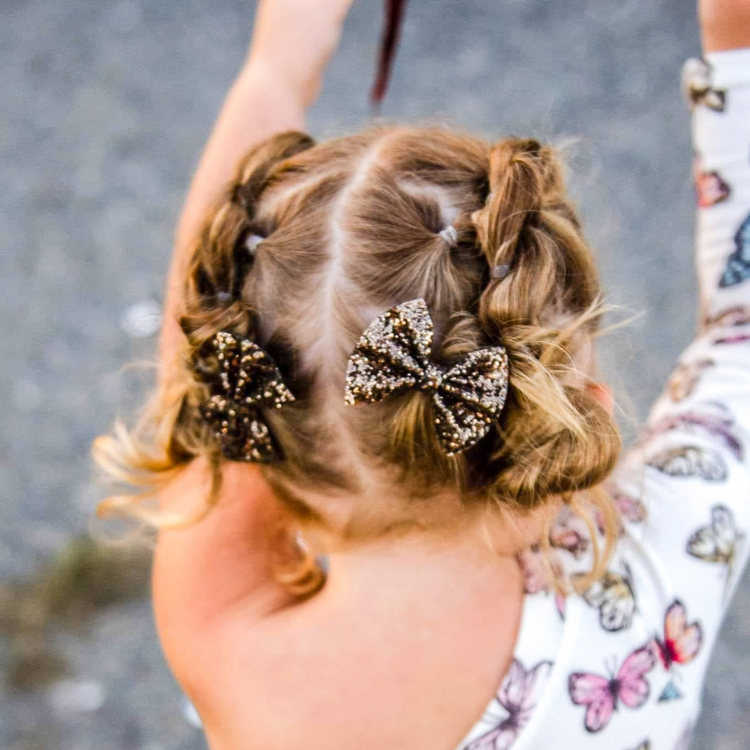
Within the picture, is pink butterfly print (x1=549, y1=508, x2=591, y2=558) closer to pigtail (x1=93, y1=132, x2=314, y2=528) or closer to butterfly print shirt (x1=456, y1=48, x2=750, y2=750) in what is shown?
butterfly print shirt (x1=456, y1=48, x2=750, y2=750)

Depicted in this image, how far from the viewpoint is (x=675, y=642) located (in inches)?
30.6

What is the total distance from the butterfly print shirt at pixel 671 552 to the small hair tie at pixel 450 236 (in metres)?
0.32

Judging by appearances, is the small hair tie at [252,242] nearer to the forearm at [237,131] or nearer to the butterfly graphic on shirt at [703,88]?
the forearm at [237,131]

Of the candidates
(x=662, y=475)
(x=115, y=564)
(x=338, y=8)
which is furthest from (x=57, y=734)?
(x=338, y=8)

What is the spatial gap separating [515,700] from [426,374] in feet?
1.09

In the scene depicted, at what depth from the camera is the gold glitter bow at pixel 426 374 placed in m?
0.57

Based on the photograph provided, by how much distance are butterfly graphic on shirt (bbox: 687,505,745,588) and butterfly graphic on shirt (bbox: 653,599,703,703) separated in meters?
0.06

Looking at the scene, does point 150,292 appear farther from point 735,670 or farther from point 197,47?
point 735,670

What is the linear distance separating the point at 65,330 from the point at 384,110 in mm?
820

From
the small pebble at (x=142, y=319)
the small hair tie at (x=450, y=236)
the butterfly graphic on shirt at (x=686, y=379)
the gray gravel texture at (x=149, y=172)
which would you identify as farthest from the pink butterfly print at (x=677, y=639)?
the small pebble at (x=142, y=319)

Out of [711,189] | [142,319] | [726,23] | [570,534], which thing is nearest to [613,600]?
[570,534]

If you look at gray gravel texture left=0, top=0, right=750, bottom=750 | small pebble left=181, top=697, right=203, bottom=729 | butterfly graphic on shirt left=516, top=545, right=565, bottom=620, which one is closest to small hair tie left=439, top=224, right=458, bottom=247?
butterfly graphic on shirt left=516, top=545, right=565, bottom=620

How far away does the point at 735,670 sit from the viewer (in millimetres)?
1270

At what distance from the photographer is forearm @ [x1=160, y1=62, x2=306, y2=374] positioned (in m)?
0.93
